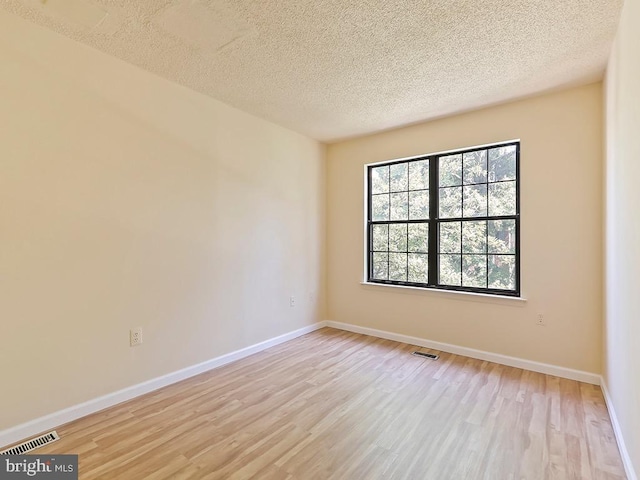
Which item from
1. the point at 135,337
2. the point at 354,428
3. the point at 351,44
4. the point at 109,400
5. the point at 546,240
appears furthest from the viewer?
the point at 546,240

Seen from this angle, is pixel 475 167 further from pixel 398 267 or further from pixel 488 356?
pixel 488 356

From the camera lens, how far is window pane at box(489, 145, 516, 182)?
3.29m

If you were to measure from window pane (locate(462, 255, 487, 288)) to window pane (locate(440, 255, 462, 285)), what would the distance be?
0.06 meters

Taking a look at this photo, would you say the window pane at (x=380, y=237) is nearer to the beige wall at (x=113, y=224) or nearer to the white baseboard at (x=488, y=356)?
the white baseboard at (x=488, y=356)

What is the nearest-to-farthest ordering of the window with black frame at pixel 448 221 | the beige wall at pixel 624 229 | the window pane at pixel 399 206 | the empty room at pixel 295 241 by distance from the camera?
the beige wall at pixel 624 229, the empty room at pixel 295 241, the window with black frame at pixel 448 221, the window pane at pixel 399 206

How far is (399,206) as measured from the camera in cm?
413

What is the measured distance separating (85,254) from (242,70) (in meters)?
1.84

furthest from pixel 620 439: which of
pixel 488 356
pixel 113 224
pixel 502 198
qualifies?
pixel 113 224

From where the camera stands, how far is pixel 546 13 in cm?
195

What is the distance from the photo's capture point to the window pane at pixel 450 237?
363 cm

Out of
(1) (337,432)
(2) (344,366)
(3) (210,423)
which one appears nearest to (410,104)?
(2) (344,366)

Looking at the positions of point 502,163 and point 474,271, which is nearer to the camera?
point 502,163
